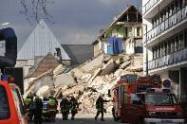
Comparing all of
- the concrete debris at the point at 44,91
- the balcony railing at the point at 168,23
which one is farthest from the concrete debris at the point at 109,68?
the balcony railing at the point at 168,23

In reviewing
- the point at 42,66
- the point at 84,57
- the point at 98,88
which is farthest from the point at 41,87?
the point at 84,57

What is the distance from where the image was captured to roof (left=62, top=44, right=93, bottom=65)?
146 metres

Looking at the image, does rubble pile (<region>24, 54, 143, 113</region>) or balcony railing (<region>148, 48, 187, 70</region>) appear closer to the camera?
balcony railing (<region>148, 48, 187, 70</region>)

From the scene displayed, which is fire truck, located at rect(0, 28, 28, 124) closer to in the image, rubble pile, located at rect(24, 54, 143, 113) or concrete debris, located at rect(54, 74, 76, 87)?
rubble pile, located at rect(24, 54, 143, 113)

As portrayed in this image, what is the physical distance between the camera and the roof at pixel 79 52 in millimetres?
146500

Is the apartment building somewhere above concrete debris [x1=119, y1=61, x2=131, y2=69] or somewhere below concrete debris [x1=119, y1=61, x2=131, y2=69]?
above

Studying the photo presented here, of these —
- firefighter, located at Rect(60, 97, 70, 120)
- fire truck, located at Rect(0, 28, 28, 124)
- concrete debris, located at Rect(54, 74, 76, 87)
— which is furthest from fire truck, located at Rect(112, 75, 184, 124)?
concrete debris, located at Rect(54, 74, 76, 87)

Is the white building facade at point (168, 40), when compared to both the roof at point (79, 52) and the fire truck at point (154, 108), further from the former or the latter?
the roof at point (79, 52)

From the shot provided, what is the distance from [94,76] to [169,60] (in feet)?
72.0

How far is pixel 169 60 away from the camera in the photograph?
202 feet

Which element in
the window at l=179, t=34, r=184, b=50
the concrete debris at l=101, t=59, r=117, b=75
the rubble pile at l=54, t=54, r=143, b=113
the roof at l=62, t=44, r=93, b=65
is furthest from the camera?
the roof at l=62, t=44, r=93, b=65

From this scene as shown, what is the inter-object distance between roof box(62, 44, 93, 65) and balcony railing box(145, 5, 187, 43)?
237 ft

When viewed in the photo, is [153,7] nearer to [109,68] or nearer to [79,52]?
[109,68]

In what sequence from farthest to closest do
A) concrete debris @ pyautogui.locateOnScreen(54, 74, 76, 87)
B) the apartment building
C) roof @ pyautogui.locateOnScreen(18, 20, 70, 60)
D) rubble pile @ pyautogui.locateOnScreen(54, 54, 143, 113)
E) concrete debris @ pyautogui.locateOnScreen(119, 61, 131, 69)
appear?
roof @ pyautogui.locateOnScreen(18, 20, 70, 60) → the apartment building → concrete debris @ pyautogui.locateOnScreen(54, 74, 76, 87) → concrete debris @ pyautogui.locateOnScreen(119, 61, 131, 69) → rubble pile @ pyautogui.locateOnScreen(54, 54, 143, 113)
